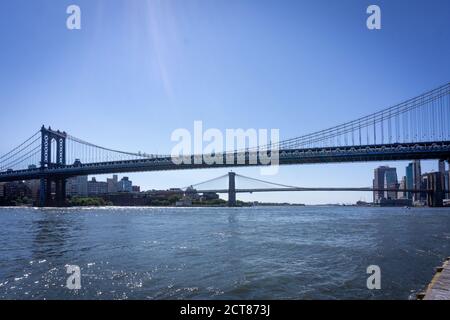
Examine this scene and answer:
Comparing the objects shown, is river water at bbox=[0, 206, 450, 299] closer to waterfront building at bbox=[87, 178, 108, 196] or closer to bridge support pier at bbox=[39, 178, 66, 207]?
bridge support pier at bbox=[39, 178, 66, 207]

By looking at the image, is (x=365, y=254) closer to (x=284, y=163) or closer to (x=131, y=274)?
(x=131, y=274)

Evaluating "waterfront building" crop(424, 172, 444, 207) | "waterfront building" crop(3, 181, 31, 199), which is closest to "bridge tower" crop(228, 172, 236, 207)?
"waterfront building" crop(3, 181, 31, 199)

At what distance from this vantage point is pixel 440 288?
24.3 feet

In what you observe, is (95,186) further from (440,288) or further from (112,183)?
(440,288)

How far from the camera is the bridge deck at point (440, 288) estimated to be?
6.82 m

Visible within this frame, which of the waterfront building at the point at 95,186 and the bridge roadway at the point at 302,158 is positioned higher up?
the bridge roadway at the point at 302,158

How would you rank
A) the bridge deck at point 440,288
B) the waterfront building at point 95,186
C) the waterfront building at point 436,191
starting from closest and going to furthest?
the bridge deck at point 440,288 → the waterfront building at point 436,191 → the waterfront building at point 95,186

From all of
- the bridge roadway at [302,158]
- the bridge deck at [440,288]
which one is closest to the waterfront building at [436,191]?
the bridge roadway at [302,158]

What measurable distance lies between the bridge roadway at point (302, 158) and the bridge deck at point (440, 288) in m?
48.8

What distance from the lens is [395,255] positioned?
13.5 metres

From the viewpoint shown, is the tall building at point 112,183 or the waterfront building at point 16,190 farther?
the tall building at point 112,183

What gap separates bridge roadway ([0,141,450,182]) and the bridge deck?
48.8 meters

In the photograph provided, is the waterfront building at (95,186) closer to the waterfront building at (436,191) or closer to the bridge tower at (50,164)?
the bridge tower at (50,164)
